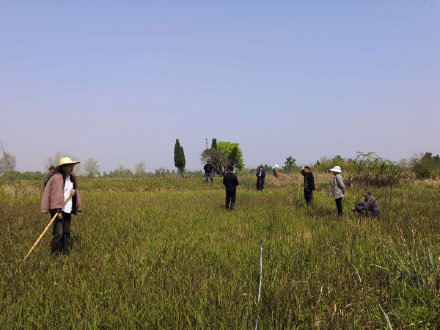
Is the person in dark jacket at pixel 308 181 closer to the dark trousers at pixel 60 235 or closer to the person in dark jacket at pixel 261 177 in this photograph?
the person in dark jacket at pixel 261 177

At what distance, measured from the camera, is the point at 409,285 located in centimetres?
307

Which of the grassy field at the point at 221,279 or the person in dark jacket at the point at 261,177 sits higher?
the person in dark jacket at the point at 261,177

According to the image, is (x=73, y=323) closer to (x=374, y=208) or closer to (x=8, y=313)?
(x=8, y=313)

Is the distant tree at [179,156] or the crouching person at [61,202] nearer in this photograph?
the crouching person at [61,202]

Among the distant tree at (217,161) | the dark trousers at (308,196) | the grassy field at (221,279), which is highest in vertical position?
the distant tree at (217,161)

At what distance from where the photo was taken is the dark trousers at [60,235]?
5.00 meters

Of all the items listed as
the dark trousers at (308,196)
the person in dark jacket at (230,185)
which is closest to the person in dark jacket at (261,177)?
the dark trousers at (308,196)

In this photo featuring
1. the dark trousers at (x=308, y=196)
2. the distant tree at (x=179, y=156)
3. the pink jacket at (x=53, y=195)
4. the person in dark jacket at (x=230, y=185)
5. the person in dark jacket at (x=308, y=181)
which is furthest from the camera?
the distant tree at (x=179, y=156)

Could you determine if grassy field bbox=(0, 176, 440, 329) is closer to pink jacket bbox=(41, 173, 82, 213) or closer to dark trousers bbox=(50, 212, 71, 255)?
dark trousers bbox=(50, 212, 71, 255)

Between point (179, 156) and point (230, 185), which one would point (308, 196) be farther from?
point (179, 156)

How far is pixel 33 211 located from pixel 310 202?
36.1ft

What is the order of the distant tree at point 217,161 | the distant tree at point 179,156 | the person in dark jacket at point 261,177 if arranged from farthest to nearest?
1. the distant tree at point 179,156
2. the distant tree at point 217,161
3. the person in dark jacket at point 261,177

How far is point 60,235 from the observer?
5039mm

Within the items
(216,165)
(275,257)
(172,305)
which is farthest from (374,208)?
(216,165)
